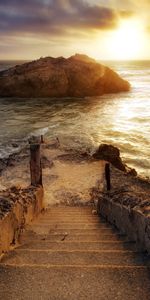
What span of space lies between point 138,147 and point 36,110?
76.5 feet

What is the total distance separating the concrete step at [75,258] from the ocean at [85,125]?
14518mm

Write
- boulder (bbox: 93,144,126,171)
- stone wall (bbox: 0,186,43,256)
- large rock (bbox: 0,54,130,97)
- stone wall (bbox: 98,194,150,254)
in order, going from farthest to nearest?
large rock (bbox: 0,54,130,97), boulder (bbox: 93,144,126,171), stone wall (bbox: 0,186,43,256), stone wall (bbox: 98,194,150,254)

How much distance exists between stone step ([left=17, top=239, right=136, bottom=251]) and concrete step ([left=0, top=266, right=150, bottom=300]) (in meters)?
1.06

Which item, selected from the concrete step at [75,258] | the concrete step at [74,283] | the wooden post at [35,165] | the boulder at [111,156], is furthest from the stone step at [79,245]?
the boulder at [111,156]

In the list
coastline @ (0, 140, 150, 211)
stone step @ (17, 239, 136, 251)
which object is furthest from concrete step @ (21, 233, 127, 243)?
coastline @ (0, 140, 150, 211)

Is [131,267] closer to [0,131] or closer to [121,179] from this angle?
[121,179]

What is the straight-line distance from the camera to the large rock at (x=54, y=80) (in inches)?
2330

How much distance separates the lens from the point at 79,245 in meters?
5.23

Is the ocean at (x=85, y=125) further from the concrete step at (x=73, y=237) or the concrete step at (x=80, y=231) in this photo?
the concrete step at (x=73, y=237)

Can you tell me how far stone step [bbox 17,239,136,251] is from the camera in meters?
5.03

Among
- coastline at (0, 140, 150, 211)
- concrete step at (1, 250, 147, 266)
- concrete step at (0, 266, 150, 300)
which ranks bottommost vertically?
coastline at (0, 140, 150, 211)

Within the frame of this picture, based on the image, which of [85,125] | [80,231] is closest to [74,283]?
[80,231]

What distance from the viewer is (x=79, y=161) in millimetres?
19047

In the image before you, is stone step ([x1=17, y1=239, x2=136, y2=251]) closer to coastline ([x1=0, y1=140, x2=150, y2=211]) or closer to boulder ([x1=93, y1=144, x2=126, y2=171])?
coastline ([x1=0, y1=140, x2=150, y2=211])
